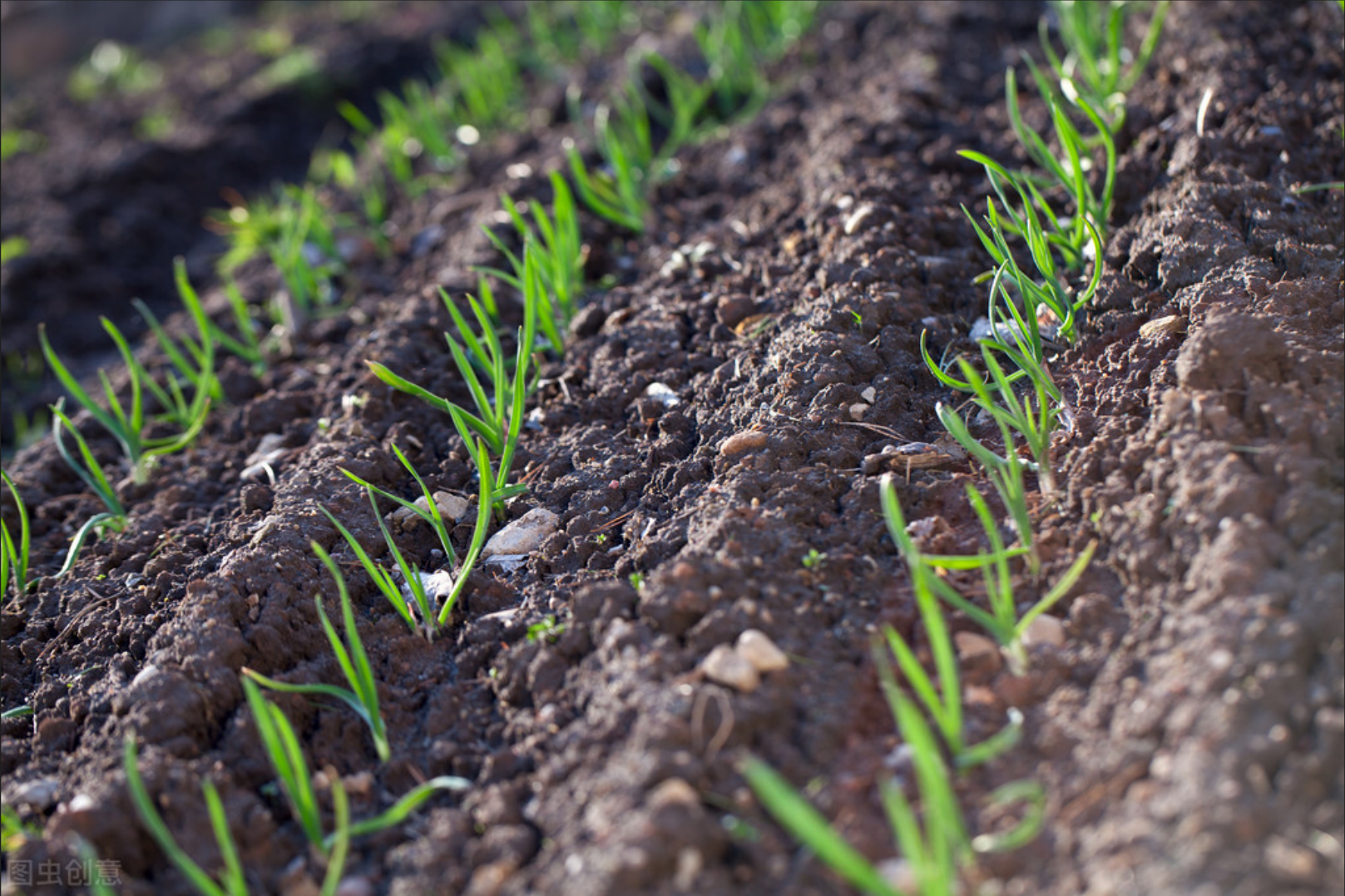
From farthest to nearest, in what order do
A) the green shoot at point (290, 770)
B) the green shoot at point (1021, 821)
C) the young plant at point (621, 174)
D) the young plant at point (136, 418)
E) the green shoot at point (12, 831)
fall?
1. the young plant at point (621, 174)
2. the young plant at point (136, 418)
3. the green shoot at point (12, 831)
4. the green shoot at point (290, 770)
5. the green shoot at point (1021, 821)

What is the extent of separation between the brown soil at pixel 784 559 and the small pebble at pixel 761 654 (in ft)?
0.10

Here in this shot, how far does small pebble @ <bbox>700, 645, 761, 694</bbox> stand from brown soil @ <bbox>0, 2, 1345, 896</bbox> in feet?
0.08

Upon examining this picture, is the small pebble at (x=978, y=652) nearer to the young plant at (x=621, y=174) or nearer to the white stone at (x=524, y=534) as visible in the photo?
the white stone at (x=524, y=534)

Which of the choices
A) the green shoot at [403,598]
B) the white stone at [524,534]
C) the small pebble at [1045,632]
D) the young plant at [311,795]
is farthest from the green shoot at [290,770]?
the small pebble at [1045,632]

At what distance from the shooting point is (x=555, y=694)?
51.3 inches

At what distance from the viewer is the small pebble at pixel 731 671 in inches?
47.1

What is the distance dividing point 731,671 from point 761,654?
47 millimetres

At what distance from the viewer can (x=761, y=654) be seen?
1224 mm

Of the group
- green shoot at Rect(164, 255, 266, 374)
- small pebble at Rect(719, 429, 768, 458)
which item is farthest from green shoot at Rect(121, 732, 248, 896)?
green shoot at Rect(164, 255, 266, 374)

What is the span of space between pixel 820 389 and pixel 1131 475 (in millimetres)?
495

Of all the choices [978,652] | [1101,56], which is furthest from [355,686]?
[1101,56]

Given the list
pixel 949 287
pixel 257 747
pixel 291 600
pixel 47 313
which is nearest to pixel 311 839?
pixel 257 747

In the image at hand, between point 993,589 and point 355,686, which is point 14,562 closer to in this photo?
point 355,686

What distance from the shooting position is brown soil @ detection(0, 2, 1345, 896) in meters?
1.06
